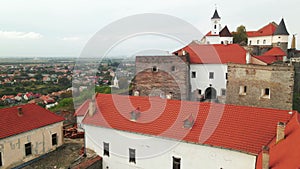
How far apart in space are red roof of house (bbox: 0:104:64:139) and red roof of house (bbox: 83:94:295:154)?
2.88 metres

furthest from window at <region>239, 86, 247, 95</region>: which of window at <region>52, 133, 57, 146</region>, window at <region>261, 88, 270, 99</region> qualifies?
window at <region>52, 133, 57, 146</region>

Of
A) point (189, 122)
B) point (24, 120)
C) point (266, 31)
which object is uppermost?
point (266, 31)

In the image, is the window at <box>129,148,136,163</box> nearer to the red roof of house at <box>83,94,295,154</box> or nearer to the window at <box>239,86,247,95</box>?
the red roof of house at <box>83,94,295,154</box>

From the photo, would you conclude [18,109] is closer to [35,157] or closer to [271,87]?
[35,157]

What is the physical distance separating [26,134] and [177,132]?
8429mm

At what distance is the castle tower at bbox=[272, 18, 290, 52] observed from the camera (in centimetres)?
3822

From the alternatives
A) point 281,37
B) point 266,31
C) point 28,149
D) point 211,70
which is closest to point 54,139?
point 28,149

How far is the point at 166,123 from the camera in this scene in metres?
11.8

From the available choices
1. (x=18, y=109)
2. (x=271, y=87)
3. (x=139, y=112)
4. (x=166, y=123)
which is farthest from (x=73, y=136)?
(x=271, y=87)

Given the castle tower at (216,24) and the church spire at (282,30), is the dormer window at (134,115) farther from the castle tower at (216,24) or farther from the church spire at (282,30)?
the church spire at (282,30)

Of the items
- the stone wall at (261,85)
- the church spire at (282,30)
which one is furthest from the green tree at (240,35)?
the stone wall at (261,85)

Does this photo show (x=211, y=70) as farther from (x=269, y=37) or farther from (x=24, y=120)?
(x=269, y=37)

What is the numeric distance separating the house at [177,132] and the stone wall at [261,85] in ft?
26.6

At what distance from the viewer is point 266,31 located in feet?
144
